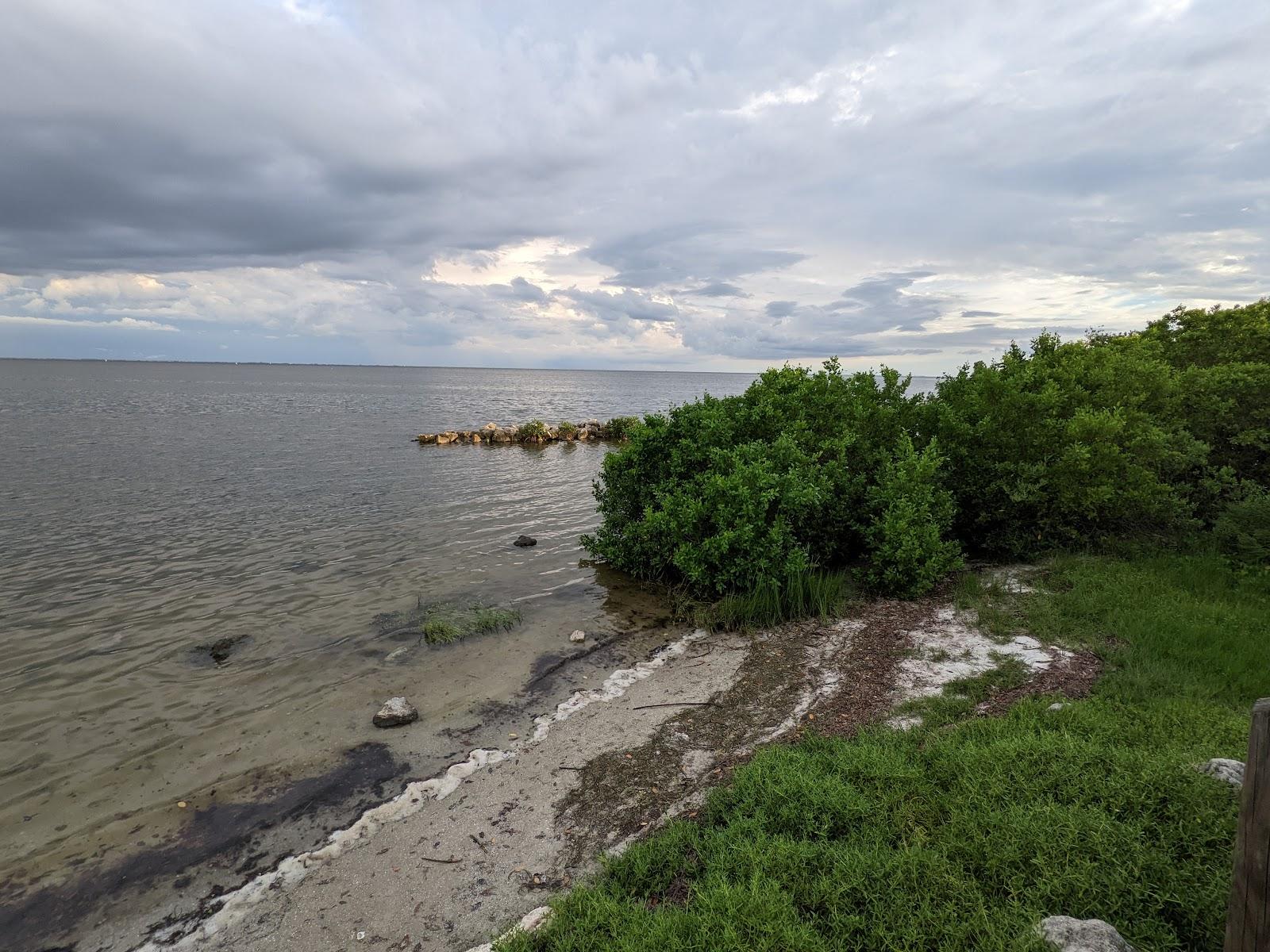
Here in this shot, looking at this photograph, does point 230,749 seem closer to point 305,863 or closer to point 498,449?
point 305,863

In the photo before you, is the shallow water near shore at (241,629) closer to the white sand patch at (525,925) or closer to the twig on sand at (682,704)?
the twig on sand at (682,704)

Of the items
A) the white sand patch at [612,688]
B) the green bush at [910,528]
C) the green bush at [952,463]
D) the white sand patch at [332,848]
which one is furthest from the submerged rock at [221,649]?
the green bush at [910,528]

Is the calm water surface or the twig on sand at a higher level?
the twig on sand

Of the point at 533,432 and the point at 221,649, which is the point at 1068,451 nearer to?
the point at 221,649

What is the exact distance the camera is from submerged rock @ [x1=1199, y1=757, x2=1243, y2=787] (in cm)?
490

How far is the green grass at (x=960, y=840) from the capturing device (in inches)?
160

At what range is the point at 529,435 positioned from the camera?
47.2 metres

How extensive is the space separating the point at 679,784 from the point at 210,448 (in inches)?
1625

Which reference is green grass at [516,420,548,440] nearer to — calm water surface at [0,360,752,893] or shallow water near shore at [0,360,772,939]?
calm water surface at [0,360,752,893]

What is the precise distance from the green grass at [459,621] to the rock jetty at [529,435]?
105ft

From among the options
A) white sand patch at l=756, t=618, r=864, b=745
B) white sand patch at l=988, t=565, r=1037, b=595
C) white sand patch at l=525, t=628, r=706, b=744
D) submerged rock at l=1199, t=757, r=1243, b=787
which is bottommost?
white sand patch at l=525, t=628, r=706, b=744

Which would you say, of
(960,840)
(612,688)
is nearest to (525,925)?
(960,840)

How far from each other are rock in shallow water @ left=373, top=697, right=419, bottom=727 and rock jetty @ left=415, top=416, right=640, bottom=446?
36.0 meters

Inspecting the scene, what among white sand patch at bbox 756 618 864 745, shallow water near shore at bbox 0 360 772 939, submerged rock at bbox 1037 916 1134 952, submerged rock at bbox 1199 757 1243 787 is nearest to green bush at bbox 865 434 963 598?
white sand patch at bbox 756 618 864 745
